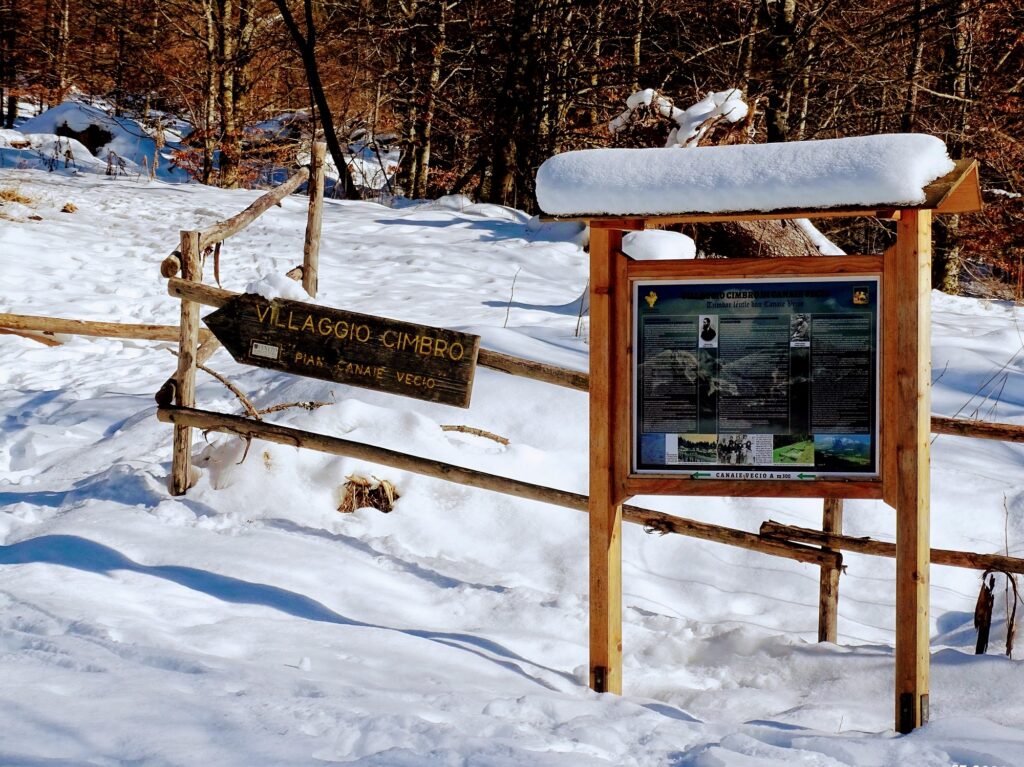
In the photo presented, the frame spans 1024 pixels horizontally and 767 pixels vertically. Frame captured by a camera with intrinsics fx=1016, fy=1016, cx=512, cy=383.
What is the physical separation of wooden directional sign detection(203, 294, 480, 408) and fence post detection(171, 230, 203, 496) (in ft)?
1.86

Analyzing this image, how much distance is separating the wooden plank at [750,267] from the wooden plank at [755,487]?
0.72 meters

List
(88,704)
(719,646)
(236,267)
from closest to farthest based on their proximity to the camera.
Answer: (88,704), (719,646), (236,267)

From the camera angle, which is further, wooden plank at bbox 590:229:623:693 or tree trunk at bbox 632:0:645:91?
tree trunk at bbox 632:0:645:91

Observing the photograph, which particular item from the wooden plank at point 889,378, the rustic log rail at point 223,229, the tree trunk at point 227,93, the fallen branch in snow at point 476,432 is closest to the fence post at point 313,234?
the rustic log rail at point 223,229

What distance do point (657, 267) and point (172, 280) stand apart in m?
2.83

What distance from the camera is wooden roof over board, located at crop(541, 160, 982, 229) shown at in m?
3.26

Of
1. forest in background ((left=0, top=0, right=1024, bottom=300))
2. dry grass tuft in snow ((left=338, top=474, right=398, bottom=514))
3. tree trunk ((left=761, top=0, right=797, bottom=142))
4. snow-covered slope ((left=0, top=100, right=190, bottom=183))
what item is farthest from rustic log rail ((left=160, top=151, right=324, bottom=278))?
snow-covered slope ((left=0, top=100, right=190, bottom=183))

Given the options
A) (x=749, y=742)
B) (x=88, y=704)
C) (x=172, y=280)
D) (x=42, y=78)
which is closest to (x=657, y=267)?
(x=749, y=742)

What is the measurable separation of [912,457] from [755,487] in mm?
529

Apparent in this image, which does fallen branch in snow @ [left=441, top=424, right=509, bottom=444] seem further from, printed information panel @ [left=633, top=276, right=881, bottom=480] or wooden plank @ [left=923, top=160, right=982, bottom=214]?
wooden plank @ [left=923, top=160, right=982, bottom=214]

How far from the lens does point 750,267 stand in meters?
3.57

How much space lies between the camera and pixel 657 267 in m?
3.67

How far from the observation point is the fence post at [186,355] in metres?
5.42

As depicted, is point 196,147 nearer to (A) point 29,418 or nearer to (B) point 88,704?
(A) point 29,418
